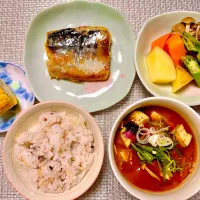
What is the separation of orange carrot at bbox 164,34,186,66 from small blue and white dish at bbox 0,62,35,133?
82 cm

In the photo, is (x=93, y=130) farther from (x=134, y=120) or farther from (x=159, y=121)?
(x=159, y=121)

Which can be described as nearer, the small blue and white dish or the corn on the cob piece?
the corn on the cob piece

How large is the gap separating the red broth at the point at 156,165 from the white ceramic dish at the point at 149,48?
0.18 meters

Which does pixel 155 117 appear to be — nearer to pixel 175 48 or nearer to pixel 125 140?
pixel 125 140

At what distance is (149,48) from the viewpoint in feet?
6.61

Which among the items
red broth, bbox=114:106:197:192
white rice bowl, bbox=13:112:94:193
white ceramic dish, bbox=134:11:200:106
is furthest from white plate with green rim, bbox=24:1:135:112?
red broth, bbox=114:106:197:192

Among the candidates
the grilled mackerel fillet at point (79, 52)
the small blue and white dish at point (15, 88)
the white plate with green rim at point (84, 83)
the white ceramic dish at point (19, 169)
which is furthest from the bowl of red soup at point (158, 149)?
the small blue and white dish at point (15, 88)

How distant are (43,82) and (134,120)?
0.60m

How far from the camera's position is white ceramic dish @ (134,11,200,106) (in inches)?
75.0

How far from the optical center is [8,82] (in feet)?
6.75

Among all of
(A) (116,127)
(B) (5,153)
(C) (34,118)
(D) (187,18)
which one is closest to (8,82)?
(C) (34,118)

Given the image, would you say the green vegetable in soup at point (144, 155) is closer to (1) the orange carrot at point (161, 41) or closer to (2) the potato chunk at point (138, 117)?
(2) the potato chunk at point (138, 117)

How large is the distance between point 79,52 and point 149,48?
0.41m

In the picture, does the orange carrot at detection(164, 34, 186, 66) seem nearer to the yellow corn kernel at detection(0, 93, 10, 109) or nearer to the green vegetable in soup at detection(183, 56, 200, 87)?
the green vegetable in soup at detection(183, 56, 200, 87)
